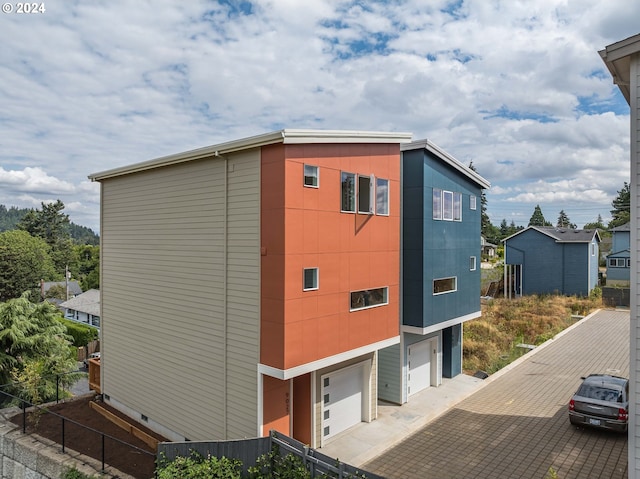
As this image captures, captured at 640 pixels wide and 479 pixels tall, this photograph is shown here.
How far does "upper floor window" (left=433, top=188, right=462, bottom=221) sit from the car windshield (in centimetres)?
643

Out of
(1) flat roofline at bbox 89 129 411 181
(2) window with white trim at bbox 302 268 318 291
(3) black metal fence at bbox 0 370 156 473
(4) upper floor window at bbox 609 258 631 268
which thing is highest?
(1) flat roofline at bbox 89 129 411 181

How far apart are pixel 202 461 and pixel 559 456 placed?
8748mm

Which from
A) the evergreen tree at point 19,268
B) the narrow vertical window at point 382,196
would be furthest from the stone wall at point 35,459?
the evergreen tree at point 19,268

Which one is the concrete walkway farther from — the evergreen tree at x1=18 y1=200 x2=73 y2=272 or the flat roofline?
the evergreen tree at x1=18 y1=200 x2=73 y2=272

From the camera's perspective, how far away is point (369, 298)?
484 inches

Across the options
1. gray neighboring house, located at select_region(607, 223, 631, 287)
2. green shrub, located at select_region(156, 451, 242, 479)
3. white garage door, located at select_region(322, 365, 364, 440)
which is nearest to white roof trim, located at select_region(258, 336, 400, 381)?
white garage door, located at select_region(322, 365, 364, 440)

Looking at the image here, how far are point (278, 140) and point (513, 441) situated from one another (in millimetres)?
10034

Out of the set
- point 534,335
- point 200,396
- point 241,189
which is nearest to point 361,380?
point 200,396

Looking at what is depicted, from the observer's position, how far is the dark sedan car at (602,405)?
441 inches

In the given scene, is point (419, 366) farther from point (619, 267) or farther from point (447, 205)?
point (619, 267)

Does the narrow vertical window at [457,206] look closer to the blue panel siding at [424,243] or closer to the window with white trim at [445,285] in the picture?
the blue panel siding at [424,243]

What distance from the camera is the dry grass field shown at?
64.8 ft

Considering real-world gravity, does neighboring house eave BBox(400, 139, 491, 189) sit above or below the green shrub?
above

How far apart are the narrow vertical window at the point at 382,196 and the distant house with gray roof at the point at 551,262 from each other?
27800 mm
